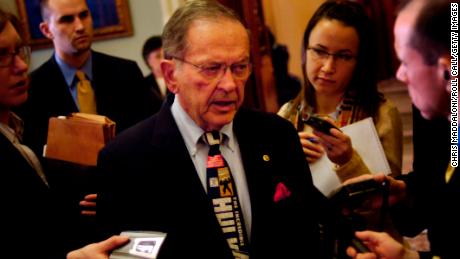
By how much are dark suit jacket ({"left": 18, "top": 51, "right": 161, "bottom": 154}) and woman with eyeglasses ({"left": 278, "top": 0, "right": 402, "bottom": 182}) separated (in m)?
0.98

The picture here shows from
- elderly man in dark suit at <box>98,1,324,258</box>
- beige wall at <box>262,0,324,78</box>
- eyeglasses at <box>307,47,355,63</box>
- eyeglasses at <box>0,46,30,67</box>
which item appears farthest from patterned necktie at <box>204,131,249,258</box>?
beige wall at <box>262,0,324,78</box>

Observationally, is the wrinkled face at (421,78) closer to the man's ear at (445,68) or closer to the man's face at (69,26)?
the man's ear at (445,68)

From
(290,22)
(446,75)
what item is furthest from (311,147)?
(290,22)

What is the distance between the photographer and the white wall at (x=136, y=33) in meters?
5.04

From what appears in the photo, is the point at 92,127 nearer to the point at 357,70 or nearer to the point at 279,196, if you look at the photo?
the point at 279,196

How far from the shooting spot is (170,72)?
5.46 ft

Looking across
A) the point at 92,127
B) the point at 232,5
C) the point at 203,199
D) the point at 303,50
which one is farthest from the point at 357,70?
the point at 232,5

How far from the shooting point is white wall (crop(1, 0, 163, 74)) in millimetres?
5035

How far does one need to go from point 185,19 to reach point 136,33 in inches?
145

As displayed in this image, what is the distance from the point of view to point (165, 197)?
158 cm

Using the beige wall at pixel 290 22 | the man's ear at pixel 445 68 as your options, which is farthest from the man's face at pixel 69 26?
the beige wall at pixel 290 22

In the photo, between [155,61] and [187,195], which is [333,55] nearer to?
[187,195]

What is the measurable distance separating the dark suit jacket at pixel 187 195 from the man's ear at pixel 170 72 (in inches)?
3.6

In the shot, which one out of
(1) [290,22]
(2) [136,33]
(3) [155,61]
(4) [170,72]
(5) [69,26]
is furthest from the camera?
(1) [290,22]
